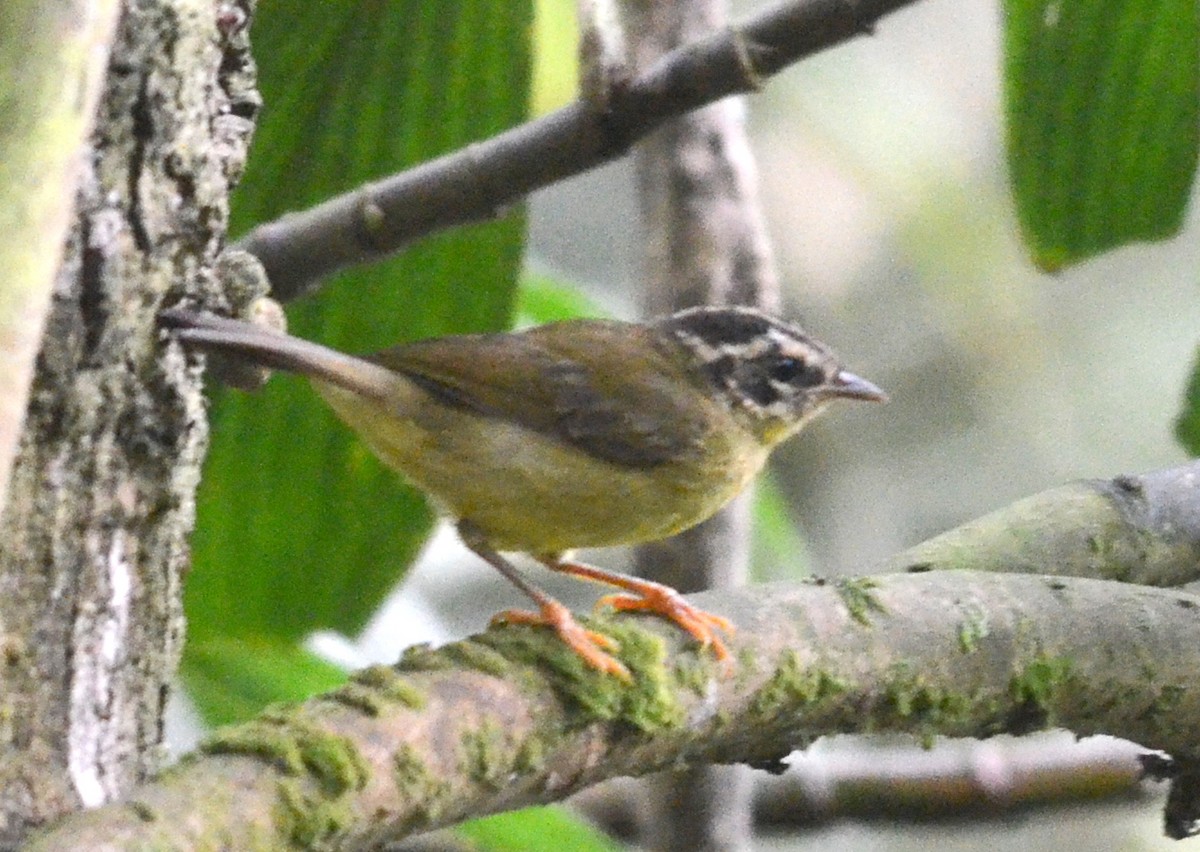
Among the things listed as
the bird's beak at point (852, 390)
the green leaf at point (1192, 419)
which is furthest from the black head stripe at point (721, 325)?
the green leaf at point (1192, 419)

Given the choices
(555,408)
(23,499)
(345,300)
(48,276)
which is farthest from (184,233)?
(345,300)

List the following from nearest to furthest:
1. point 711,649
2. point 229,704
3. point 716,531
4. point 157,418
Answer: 1. point 157,418
2. point 711,649
3. point 229,704
4. point 716,531

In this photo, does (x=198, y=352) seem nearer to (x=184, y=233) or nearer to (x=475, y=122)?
(x=184, y=233)

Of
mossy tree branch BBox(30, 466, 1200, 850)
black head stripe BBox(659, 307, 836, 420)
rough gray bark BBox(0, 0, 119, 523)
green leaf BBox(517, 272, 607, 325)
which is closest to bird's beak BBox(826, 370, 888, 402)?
black head stripe BBox(659, 307, 836, 420)

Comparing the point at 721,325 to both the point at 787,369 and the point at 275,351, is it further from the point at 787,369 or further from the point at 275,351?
the point at 275,351

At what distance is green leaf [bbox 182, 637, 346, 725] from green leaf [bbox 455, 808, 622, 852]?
40cm

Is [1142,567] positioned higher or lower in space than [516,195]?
lower

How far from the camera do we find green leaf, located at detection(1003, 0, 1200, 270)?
9.86 ft

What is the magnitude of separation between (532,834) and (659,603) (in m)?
0.91

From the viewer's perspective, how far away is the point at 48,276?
82 cm

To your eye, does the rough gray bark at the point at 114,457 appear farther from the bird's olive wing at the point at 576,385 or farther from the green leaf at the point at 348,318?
the green leaf at the point at 348,318

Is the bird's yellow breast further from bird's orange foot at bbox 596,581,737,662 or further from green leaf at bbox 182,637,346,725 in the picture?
green leaf at bbox 182,637,346,725

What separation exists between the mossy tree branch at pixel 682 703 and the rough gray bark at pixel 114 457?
26 cm

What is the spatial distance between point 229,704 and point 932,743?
4.95 ft
